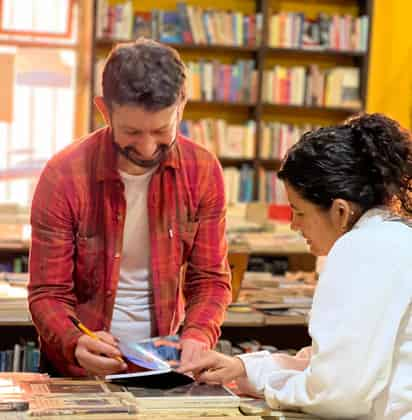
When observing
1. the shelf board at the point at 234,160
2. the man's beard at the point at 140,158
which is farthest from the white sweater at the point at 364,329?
the shelf board at the point at 234,160

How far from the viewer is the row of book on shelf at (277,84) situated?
304 inches

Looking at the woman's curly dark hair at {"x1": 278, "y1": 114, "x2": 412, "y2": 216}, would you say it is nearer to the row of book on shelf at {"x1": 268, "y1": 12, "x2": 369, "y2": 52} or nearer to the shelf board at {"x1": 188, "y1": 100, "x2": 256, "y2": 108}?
the shelf board at {"x1": 188, "y1": 100, "x2": 256, "y2": 108}

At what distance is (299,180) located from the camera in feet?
6.22

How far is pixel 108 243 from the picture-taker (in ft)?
7.73

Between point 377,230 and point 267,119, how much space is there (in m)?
6.34

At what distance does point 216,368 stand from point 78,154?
2.16 feet

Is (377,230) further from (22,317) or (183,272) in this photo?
(22,317)

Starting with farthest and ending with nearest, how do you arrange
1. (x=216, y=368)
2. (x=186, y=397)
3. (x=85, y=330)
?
(x=85, y=330) < (x=216, y=368) < (x=186, y=397)

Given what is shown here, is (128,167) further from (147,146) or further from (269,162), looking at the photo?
(269,162)

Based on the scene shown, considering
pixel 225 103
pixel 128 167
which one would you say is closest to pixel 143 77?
pixel 128 167

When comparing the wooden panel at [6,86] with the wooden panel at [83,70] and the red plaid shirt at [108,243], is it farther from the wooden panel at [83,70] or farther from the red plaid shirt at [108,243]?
the red plaid shirt at [108,243]

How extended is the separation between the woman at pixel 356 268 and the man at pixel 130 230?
0.45m

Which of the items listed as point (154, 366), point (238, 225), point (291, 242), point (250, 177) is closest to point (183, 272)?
point (154, 366)

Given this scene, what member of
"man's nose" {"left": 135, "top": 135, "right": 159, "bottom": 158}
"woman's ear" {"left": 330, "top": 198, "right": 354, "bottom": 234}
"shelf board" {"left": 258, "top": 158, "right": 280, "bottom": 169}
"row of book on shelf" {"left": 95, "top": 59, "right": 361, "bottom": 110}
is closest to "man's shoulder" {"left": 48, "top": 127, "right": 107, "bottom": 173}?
"man's nose" {"left": 135, "top": 135, "right": 159, "bottom": 158}
